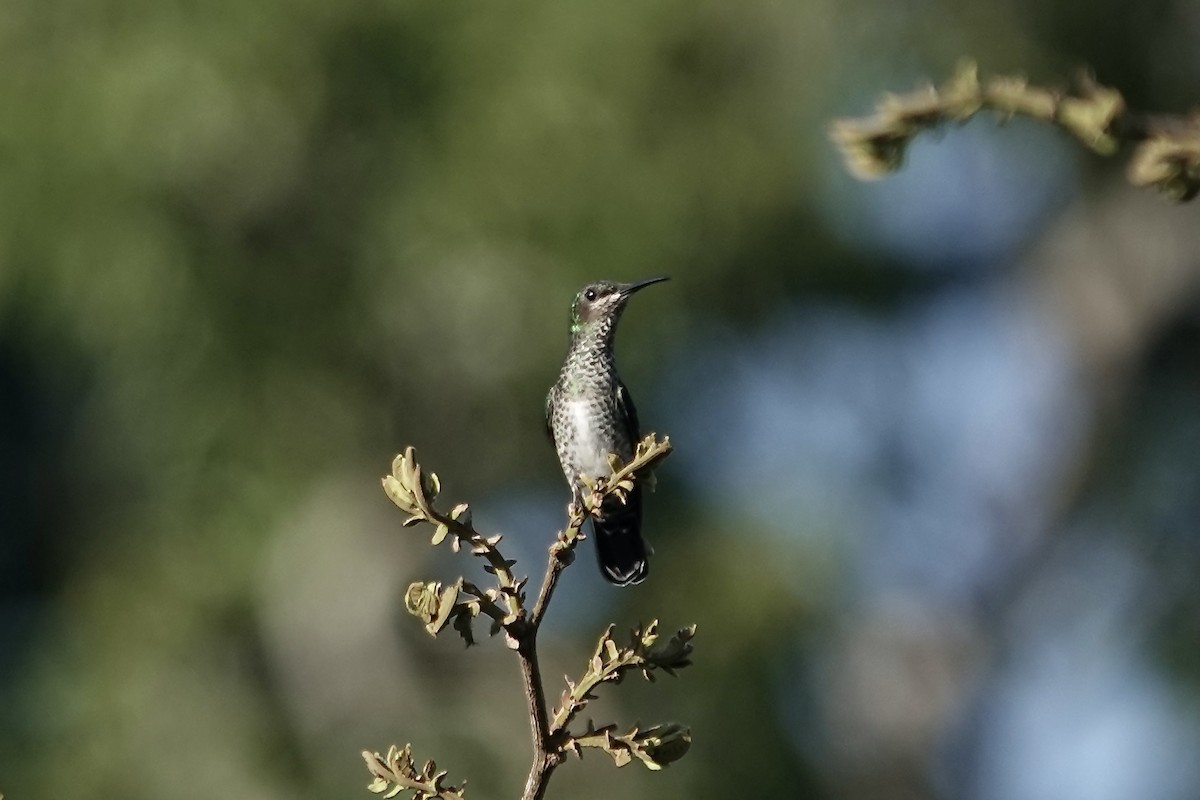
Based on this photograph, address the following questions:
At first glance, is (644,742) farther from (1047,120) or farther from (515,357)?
(515,357)

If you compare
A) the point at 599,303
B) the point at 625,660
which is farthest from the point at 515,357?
the point at 625,660

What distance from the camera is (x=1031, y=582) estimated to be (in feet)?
37.6

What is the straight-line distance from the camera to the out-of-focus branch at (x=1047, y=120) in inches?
51.1

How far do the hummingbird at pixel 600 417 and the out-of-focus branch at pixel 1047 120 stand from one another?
2615mm

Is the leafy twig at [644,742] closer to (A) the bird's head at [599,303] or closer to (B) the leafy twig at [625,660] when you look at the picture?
(B) the leafy twig at [625,660]

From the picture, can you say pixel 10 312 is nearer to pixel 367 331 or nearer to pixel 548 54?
pixel 367 331

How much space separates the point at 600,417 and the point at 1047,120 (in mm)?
3170

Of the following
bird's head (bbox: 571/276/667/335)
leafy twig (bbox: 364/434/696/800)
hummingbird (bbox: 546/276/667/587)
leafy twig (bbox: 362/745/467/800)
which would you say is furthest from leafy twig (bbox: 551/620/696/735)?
bird's head (bbox: 571/276/667/335)

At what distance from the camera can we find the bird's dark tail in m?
4.05

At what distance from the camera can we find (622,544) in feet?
13.6

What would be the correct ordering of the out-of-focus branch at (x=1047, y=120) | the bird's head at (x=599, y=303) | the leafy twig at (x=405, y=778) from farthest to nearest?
the bird's head at (x=599, y=303) < the leafy twig at (x=405, y=778) < the out-of-focus branch at (x=1047, y=120)

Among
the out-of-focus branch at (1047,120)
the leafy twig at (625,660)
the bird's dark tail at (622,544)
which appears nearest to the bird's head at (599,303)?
the bird's dark tail at (622,544)

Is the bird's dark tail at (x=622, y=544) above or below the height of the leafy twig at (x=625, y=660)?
above

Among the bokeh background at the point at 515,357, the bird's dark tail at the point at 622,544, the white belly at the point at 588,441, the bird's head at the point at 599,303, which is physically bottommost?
the bird's dark tail at the point at 622,544
